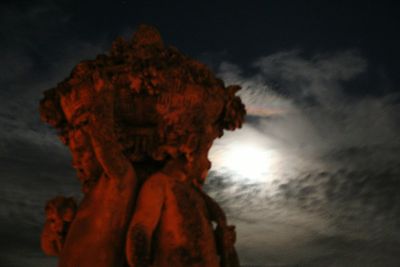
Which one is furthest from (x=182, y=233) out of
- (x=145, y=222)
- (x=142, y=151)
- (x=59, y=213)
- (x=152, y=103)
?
(x=152, y=103)

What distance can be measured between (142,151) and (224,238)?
1.66m

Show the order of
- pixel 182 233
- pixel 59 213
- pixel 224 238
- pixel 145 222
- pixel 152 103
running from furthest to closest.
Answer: pixel 152 103 < pixel 224 238 < pixel 59 213 < pixel 182 233 < pixel 145 222

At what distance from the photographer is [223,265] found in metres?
6.86

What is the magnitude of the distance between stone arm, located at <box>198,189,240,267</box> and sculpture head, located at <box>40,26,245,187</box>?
642 mm

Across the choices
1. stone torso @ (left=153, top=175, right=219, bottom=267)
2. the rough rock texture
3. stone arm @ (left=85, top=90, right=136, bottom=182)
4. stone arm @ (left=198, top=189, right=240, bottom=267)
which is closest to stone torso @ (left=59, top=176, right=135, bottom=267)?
the rough rock texture

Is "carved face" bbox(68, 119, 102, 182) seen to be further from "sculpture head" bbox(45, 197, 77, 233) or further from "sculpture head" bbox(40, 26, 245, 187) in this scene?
"sculpture head" bbox(45, 197, 77, 233)

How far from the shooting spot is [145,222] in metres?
6.11

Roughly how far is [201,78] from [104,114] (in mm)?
1501

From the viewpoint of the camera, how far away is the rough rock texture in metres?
6.16

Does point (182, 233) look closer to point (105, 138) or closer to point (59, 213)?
point (105, 138)

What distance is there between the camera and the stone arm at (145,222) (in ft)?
19.3

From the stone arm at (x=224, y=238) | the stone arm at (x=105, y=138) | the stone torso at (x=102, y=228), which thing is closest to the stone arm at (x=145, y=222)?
the stone torso at (x=102, y=228)

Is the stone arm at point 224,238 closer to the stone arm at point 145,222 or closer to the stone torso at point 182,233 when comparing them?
the stone torso at point 182,233

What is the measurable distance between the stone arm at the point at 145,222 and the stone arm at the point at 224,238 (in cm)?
98
